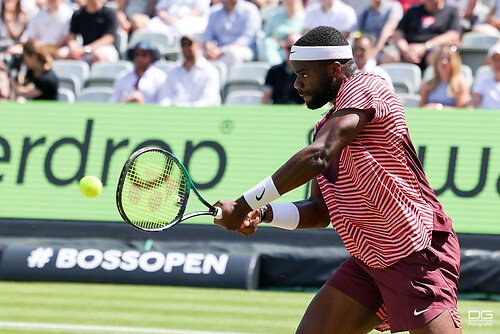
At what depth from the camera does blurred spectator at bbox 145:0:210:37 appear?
12477mm

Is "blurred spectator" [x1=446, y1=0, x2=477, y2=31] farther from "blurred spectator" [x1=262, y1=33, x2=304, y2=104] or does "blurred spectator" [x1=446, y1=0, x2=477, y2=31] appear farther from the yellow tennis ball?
the yellow tennis ball

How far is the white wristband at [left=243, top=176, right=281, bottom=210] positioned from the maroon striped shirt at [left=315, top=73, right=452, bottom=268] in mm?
413

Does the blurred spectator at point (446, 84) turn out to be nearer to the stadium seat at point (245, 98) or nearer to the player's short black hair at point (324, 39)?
the stadium seat at point (245, 98)

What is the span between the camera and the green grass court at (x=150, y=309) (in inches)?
255

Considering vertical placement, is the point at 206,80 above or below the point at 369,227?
below

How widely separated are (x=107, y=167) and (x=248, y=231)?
4937mm

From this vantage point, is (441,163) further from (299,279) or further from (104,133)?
(104,133)

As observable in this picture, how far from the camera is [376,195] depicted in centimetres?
378

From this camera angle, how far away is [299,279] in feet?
26.1

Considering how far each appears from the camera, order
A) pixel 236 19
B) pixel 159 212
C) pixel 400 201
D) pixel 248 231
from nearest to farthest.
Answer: pixel 400 201, pixel 248 231, pixel 159 212, pixel 236 19

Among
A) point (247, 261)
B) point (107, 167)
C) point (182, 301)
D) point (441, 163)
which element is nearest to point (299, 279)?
point (247, 261)

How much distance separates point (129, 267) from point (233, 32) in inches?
179

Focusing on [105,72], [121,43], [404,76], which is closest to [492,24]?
[404,76]

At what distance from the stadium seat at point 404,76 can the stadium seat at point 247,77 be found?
1.56 metres
